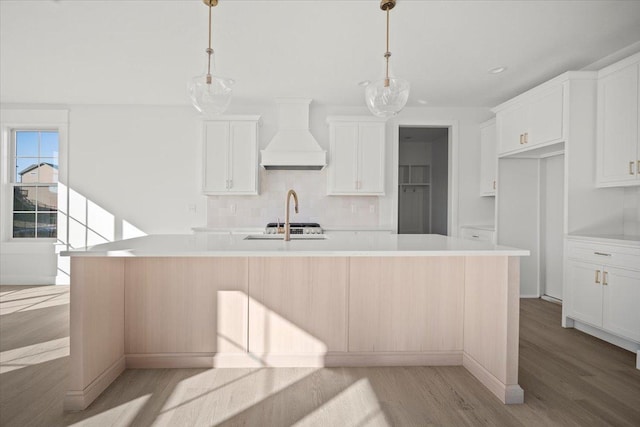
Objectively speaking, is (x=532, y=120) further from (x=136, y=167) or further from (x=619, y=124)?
Answer: (x=136, y=167)

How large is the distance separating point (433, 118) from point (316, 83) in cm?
195

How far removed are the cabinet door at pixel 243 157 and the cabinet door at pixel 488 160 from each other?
10.4 ft

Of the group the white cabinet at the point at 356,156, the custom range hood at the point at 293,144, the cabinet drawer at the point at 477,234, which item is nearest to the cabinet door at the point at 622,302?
the cabinet drawer at the point at 477,234

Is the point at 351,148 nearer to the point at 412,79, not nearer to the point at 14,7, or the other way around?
the point at 412,79

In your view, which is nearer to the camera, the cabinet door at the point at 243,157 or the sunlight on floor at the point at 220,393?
the sunlight on floor at the point at 220,393

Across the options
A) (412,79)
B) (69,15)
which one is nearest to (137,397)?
(69,15)

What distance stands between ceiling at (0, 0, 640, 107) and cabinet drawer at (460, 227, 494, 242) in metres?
1.77

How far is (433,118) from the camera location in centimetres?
531

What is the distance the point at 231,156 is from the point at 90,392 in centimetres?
332

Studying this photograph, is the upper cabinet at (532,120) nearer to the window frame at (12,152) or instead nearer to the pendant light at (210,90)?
the pendant light at (210,90)

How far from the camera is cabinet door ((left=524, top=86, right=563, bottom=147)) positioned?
11.8ft

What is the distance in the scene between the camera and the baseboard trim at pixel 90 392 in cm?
196

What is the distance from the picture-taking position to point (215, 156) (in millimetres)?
4859

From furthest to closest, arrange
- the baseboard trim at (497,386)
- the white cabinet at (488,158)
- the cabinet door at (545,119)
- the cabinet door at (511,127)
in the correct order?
the white cabinet at (488,158) < the cabinet door at (511,127) < the cabinet door at (545,119) < the baseboard trim at (497,386)
